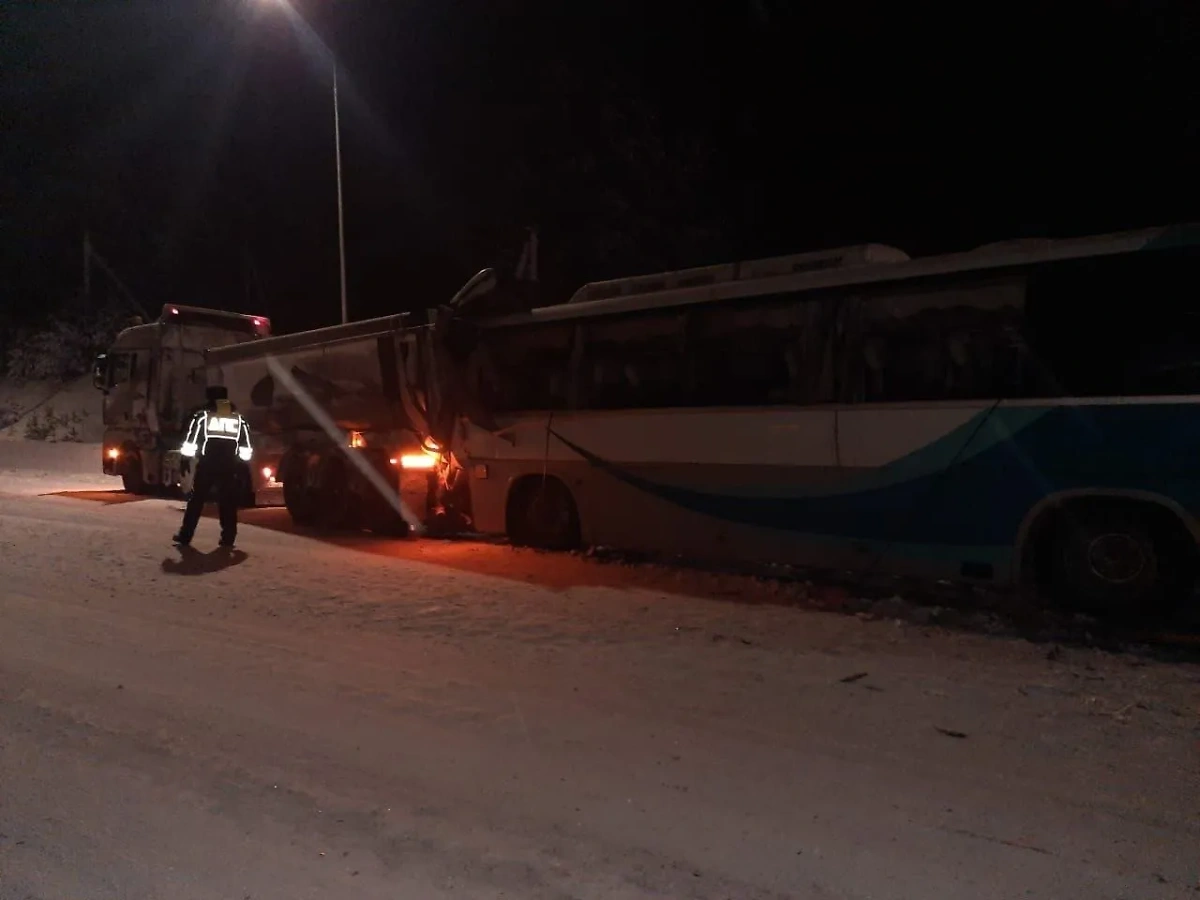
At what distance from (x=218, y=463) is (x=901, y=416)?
302 inches

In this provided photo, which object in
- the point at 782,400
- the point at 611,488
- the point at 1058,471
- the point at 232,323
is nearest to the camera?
the point at 1058,471

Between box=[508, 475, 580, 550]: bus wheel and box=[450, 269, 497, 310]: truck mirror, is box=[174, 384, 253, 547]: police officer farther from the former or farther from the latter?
box=[508, 475, 580, 550]: bus wheel

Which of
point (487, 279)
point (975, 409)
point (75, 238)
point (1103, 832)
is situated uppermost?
point (75, 238)

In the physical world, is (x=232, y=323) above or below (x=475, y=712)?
above

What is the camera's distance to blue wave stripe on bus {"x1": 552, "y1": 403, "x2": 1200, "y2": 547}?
294 inches

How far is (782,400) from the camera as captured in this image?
958cm

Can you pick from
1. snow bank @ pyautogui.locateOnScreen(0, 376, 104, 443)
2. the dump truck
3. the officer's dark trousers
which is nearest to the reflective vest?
the officer's dark trousers

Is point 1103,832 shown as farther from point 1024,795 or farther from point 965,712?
point 965,712

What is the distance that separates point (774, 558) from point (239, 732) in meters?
5.58

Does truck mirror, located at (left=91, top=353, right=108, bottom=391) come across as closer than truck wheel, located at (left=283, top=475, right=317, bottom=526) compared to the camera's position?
No

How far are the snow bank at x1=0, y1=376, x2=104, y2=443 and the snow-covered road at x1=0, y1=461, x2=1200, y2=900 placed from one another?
92.8ft

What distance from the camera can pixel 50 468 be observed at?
2755 cm

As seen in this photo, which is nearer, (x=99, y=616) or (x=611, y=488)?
(x=99, y=616)

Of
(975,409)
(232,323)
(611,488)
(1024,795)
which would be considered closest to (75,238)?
(232,323)
